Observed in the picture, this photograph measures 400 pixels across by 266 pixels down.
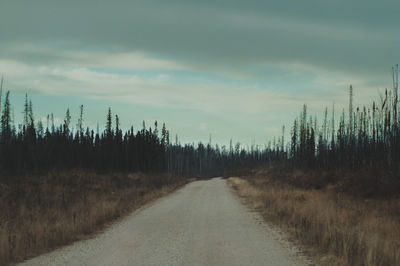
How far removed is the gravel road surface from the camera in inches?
346

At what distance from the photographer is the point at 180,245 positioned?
1073cm

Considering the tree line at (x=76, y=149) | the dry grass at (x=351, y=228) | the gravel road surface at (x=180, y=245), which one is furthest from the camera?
the tree line at (x=76, y=149)

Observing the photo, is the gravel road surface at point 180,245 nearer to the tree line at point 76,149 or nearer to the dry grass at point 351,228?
the dry grass at point 351,228

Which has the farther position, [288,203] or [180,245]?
[288,203]

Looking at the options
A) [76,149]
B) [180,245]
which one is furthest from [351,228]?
[76,149]

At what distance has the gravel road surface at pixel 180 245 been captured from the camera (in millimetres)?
8781

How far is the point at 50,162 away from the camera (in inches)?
2948

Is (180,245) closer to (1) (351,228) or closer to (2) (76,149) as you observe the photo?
(1) (351,228)

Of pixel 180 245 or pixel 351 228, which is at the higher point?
pixel 351 228

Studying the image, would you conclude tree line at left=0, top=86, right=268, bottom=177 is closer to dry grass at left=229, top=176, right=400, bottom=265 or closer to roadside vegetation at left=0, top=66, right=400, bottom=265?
roadside vegetation at left=0, top=66, right=400, bottom=265

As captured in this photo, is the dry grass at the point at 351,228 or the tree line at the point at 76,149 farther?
the tree line at the point at 76,149

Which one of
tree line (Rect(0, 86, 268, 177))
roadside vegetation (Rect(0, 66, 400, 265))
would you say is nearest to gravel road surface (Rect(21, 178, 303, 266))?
roadside vegetation (Rect(0, 66, 400, 265))

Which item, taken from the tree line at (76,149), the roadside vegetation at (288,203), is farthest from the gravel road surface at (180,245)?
the tree line at (76,149)

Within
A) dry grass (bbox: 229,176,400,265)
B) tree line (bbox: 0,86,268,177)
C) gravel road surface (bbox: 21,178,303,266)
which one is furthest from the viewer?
tree line (bbox: 0,86,268,177)
